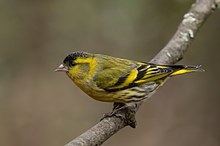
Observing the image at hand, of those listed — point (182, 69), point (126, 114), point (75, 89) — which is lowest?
point (126, 114)

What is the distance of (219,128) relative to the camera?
28.0ft

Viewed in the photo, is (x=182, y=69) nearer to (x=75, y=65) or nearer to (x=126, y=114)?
(x=126, y=114)

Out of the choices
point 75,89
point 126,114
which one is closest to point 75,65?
point 126,114

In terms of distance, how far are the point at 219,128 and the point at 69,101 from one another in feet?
8.98

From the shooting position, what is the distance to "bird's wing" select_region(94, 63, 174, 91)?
5.19 meters

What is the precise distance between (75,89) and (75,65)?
4.42 meters

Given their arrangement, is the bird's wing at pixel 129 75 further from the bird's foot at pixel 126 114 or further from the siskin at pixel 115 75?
the bird's foot at pixel 126 114

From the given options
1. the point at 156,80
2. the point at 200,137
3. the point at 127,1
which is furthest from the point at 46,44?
the point at 156,80

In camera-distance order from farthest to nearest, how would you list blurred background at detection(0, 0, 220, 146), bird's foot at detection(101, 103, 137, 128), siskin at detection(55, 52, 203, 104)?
blurred background at detection(0, 0, 220, 146) < siskin at detection(55, 52, 203, 104) < bird's foot at detection(101, 103, 137, 128)

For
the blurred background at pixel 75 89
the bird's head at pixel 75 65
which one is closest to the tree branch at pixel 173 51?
the bird's head at pixel 75 65

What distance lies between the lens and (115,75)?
5.29m

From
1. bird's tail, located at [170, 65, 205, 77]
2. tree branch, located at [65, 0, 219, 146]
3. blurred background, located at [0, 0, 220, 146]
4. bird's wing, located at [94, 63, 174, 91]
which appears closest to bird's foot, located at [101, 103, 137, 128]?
tree branch, located at [65, 0, 219, 146]

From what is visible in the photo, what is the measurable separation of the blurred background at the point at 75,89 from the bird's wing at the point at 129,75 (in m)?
2.47

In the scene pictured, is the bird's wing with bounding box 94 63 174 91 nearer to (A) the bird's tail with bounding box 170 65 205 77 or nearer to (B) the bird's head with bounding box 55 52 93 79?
(A) the bird's tail with bounding box 170 65 205 77
